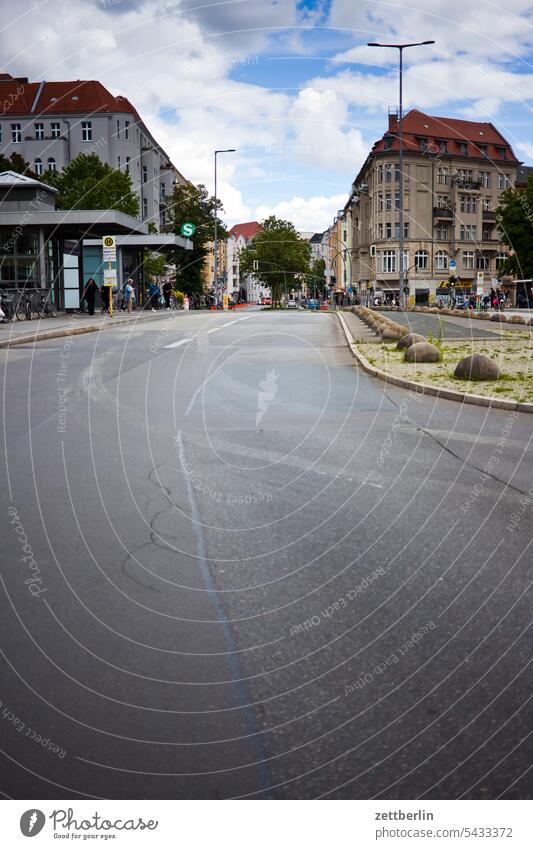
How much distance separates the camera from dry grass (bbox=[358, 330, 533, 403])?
43.2ft

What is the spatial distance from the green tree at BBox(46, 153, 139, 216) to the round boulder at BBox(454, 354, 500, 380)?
61207 millimetres

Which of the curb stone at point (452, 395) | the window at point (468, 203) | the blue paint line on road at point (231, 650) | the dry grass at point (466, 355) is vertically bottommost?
the blue paint line on road at point (231, 650)

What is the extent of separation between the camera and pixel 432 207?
89.9 m

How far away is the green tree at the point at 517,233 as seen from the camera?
249 ft

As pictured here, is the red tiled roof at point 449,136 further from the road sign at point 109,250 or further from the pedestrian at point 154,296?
the road sign at point 109,250

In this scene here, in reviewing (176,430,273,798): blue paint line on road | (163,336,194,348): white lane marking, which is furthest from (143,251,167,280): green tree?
(176,430,273,798): blue paint line on road

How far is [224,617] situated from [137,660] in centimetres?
60

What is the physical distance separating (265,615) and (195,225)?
92.8 metres

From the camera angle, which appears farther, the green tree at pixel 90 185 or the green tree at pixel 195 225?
the green tree at pixel 195 225

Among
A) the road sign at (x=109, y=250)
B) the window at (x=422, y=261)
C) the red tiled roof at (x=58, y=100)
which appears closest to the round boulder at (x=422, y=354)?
the road sign at (x=109, y=250)

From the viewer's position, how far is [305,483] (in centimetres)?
695

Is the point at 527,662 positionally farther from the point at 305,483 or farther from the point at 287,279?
the point at 287,279

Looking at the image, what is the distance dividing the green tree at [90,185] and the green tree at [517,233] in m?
29.7

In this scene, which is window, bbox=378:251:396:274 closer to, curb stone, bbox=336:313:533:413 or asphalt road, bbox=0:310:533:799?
curb stone, bbox=336:313:533:413
